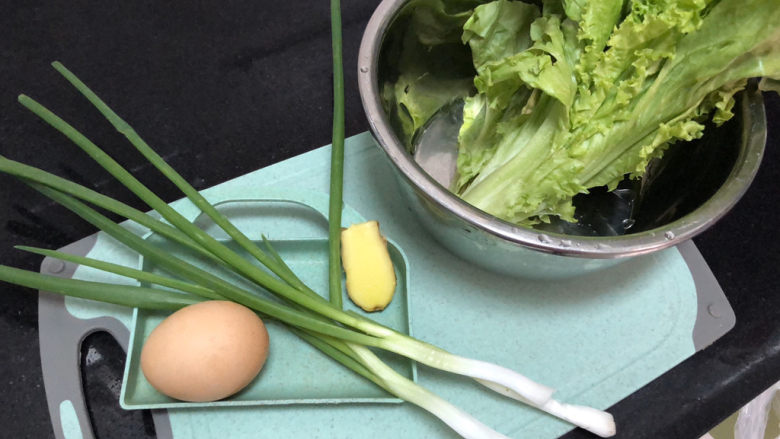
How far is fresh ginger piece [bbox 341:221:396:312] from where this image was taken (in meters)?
0.72

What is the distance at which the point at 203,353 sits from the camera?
0.61 metres

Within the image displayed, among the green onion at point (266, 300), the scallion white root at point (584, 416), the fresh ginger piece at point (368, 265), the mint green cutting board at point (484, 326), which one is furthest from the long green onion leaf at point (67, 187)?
the scallion white root at point (584, 416)

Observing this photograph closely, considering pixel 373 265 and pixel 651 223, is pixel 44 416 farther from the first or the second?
pixel 651 223

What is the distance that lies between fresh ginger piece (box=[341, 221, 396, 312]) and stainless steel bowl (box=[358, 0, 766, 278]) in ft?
0.23

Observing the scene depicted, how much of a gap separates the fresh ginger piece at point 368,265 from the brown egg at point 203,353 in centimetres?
15

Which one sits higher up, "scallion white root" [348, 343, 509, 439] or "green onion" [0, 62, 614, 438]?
"green onion" [0, 62, 614, 438]

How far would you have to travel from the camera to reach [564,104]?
2.08 feet

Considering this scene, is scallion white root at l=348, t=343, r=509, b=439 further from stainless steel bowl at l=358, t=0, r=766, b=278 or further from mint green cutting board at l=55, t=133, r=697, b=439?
stainless steel bowl at l=358, t=0, r=766, b=278

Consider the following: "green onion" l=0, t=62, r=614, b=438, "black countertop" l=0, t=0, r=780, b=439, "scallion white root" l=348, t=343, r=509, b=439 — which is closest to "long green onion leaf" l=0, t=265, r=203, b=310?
"green onion" l=0, t=62, r=614, b=438

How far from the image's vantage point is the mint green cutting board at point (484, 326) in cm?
69

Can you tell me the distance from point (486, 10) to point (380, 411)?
20.6 inches

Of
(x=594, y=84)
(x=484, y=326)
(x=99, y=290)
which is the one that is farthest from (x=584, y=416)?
(x=99, y=290)

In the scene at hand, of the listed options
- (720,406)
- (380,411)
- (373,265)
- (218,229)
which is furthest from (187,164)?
(720,406)

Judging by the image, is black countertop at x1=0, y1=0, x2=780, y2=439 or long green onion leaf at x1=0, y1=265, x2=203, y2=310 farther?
black countertop at x1=0, y1=0, x2=780, y2=439
